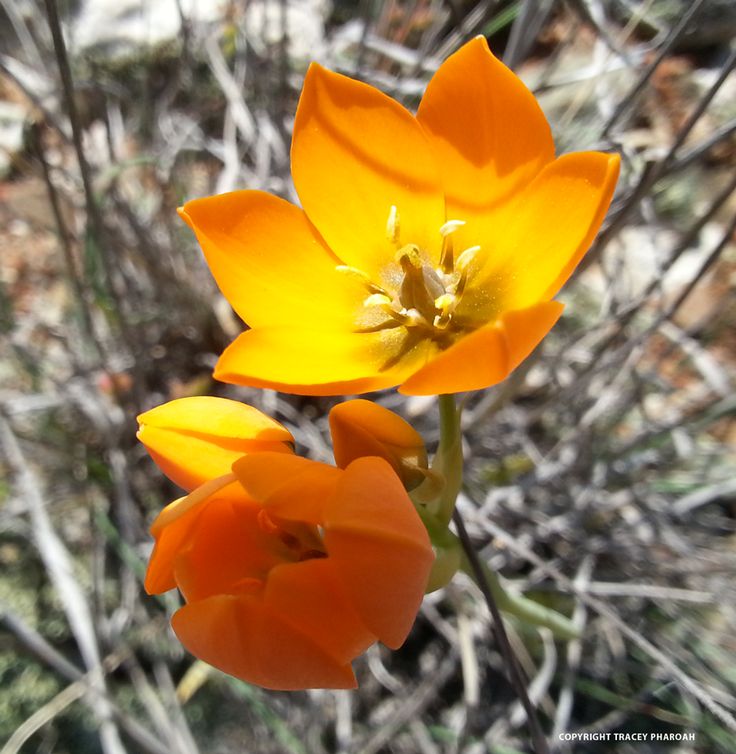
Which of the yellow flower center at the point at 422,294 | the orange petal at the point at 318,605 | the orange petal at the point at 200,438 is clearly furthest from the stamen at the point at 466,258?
the orange petal at the point at 318,605

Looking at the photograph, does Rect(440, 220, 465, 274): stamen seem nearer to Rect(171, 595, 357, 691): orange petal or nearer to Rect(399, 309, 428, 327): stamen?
Rect(399, 309, 428, 327): stamen

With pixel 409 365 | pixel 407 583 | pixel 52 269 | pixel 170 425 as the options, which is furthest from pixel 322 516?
pixel 52 269

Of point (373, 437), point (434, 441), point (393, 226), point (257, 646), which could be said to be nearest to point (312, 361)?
point (373, 437)

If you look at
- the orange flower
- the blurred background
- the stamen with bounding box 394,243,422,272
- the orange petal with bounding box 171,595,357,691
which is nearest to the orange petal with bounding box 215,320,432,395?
the orange flower

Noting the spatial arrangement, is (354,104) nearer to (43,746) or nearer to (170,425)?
(170,425)

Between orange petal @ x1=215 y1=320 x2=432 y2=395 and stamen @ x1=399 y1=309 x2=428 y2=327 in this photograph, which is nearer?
orange petal @ x1=215 y1=320 x2=432 y2=395

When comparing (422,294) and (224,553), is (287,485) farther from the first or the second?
A: (422,294)

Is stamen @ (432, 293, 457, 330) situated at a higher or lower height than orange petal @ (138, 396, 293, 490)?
higher
